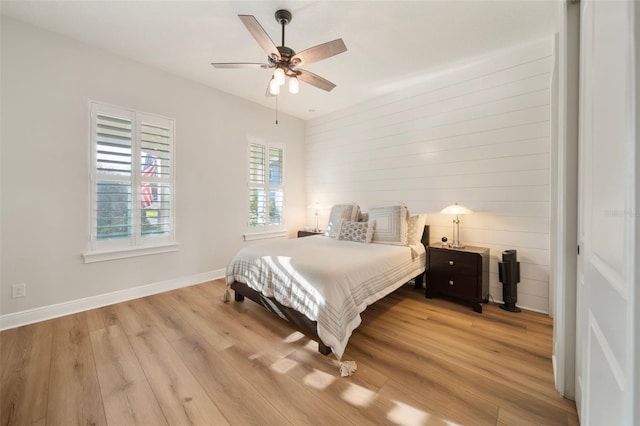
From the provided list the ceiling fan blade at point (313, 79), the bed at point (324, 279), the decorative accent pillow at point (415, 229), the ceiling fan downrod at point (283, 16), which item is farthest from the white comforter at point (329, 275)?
the ceiling fan downrod at point (283, 16)

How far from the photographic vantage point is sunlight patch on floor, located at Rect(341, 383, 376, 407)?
1477 millimetres

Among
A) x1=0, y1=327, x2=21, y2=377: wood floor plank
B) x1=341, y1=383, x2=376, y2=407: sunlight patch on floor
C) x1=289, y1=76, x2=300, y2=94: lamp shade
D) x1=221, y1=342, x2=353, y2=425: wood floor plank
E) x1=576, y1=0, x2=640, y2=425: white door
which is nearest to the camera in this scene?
x1=576, y1=0, x2=640, y2=425: white door

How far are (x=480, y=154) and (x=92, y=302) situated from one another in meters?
4.81

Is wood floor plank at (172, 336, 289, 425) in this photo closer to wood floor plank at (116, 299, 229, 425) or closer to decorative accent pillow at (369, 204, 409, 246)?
wood floor plank at (116, 299, 229, 425)

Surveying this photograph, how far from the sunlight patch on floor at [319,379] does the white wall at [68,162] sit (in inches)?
102

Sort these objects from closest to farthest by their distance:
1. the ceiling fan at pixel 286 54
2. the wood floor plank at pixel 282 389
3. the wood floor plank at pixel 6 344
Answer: the wood floor plank at pixel 282 389 → the wood floor plank at pixel 6 344 → the ceiling fan at pixel 286 54

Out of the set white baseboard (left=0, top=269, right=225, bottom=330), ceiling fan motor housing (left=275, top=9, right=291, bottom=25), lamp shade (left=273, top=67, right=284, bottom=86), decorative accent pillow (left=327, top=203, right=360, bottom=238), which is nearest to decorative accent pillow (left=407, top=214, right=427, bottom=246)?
decorative accent pillow (left=327, top=203, right=360, bottom=238)

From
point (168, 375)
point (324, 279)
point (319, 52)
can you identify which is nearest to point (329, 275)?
point (324, 279)

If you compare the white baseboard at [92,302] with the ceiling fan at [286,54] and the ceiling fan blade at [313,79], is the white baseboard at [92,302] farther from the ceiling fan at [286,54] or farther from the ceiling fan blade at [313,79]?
the ceiling fan blade at [313,79]

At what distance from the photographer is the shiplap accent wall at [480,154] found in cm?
→ 263

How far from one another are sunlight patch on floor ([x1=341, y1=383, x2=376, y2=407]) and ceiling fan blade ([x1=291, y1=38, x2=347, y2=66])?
8.04 ft

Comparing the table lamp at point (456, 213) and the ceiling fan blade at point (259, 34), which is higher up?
the ceiling fan blade at point (259, 34)

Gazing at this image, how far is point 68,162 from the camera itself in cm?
262

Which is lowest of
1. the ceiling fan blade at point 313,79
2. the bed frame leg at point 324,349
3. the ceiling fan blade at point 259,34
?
the bed frame leg at point 324,349
